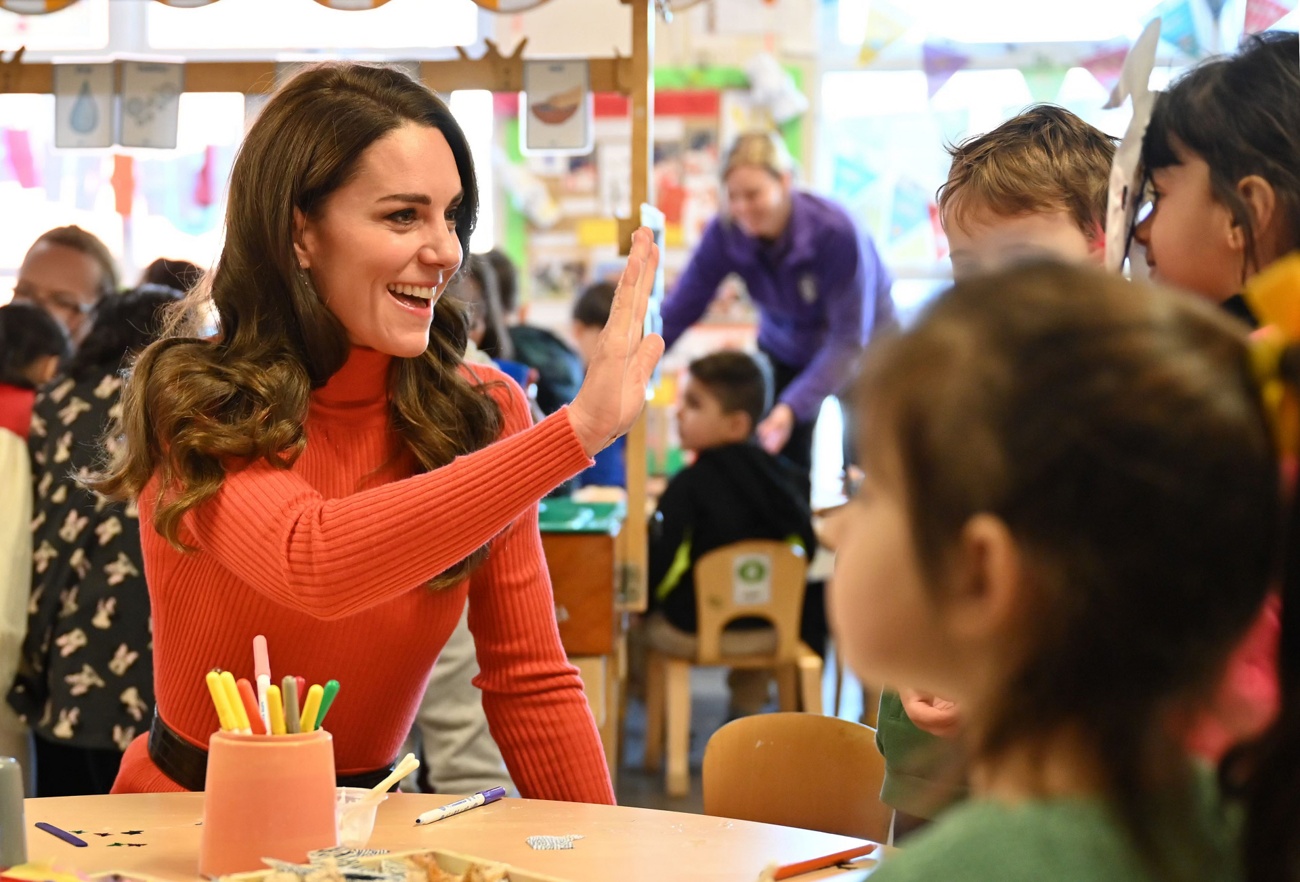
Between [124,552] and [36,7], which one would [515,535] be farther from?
[36,7]

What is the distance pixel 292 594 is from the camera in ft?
4.10

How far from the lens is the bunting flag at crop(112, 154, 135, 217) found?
567cm

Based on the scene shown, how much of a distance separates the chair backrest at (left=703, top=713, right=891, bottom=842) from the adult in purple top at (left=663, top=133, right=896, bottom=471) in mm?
2437

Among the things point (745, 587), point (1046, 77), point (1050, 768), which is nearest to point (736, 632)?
Result: point (745, 587)

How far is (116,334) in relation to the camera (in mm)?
2277

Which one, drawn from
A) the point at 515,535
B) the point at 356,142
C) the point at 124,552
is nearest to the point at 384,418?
the point at 515,535

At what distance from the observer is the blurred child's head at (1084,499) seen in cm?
56

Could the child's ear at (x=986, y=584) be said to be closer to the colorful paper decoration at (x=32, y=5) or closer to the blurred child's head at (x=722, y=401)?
the colorful paper decoration at (x=32, y=5)

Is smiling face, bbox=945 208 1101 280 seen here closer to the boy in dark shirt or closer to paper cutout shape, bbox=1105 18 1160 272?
paper cutout shape, bbox=1105 18 1160 272

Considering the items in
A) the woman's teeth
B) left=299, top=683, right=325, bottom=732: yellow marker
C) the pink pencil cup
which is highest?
the woman's teeth

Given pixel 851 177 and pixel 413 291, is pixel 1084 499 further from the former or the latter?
pixel 851 177

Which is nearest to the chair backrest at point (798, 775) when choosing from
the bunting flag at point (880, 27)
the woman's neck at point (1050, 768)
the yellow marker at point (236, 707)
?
the yellow marker at point (236, 707)

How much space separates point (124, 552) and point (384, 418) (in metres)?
0.90

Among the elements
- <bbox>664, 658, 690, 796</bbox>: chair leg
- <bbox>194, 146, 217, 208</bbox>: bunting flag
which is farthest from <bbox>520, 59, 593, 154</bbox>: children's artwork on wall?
<bbox>194, 146, 217, 208</bbox>: bunting flag
